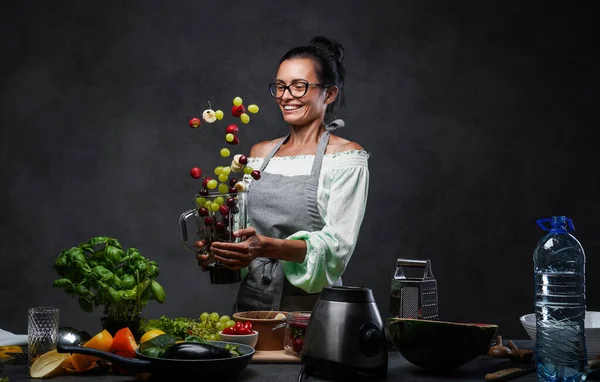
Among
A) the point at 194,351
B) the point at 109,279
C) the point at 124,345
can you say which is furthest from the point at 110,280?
the point at 194,351

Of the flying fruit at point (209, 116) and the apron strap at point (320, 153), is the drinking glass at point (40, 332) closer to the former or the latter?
the flying fruit at point (209, 116)

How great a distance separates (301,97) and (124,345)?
127cm

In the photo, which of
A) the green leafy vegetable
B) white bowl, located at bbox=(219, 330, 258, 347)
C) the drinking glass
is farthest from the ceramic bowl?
the drinking glass

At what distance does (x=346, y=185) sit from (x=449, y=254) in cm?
141

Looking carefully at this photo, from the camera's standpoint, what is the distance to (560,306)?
176 cm

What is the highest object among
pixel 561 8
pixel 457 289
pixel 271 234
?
pixel 561 8

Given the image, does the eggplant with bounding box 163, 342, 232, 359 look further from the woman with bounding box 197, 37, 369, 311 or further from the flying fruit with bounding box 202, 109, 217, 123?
the woman with bounding box 197, 37, 369, 311

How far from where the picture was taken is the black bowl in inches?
65.8

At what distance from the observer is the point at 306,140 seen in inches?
109

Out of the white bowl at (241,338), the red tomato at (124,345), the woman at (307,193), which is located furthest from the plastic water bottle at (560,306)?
the red tomato at (124,345)

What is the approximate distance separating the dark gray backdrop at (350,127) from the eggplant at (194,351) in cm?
218

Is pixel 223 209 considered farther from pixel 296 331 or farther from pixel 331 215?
pixel 331 215

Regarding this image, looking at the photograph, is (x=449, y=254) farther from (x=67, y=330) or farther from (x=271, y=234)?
(x=67, y=330)

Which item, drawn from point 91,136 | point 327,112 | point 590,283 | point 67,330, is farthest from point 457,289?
point 67,330
